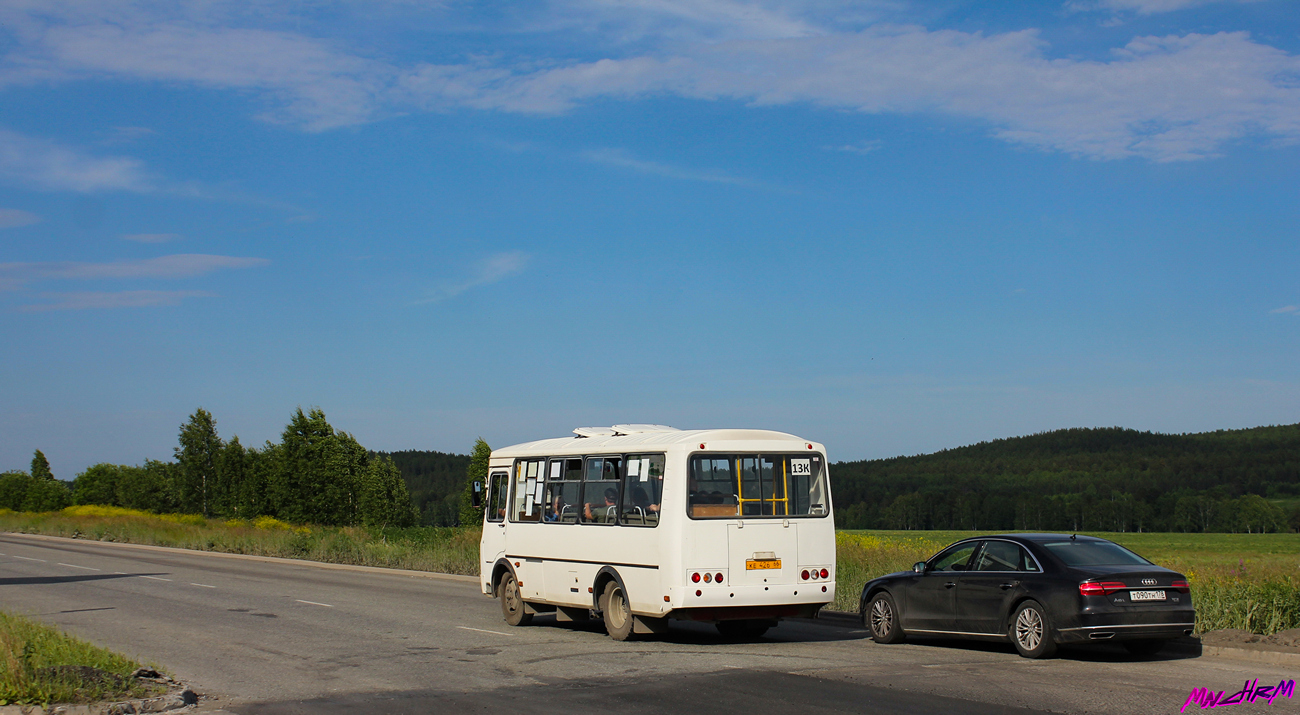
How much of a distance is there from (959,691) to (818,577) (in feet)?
14.5

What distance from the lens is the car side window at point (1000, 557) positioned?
1298cm

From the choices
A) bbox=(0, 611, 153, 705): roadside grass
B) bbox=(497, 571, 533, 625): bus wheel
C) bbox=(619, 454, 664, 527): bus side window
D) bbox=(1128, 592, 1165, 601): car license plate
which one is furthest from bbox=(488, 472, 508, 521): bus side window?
bbox=(1128, 592, 1165, 601): car license plate

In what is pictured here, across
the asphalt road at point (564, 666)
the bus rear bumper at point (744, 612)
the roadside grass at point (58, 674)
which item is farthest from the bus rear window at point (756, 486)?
the roadside grass at point (58, 674)

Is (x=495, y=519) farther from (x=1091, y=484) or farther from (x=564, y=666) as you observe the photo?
(x=1091, y=484)

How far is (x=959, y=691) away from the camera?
33.2 ft

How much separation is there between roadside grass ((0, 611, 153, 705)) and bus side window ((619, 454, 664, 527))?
6.28 m

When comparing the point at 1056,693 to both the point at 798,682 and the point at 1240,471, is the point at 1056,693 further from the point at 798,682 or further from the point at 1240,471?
the point at 1240,471

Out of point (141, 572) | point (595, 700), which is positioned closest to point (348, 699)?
point (595, 700)

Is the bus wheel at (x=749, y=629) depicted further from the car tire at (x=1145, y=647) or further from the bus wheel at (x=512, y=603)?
the car tire at (x=1145, y=647)

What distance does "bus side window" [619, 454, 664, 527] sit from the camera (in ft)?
46.8

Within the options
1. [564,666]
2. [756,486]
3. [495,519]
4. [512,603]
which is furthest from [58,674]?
[495,519]

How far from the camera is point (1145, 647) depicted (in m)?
13.2

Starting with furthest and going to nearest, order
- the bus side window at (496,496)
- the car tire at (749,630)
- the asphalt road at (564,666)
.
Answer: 1. the bus side window at (496,496)
2. the car tire at (749,630)
3. the asphalt road at (564,666)

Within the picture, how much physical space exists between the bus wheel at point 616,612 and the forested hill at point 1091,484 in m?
91.3
